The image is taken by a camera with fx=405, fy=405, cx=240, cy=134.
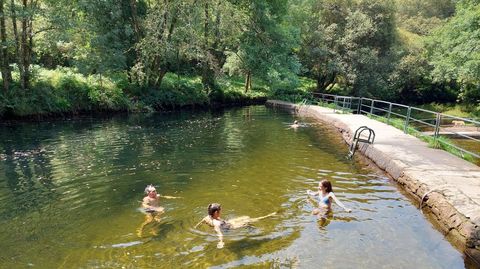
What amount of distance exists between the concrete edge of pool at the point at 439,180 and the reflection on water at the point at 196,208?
31cm

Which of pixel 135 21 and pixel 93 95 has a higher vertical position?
pixel 135 21

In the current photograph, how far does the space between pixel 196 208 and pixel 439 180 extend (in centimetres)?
550

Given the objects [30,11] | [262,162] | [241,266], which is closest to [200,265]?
[241,266]

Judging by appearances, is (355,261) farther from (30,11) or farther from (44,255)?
(30,11)

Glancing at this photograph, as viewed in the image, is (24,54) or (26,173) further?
(24,54)

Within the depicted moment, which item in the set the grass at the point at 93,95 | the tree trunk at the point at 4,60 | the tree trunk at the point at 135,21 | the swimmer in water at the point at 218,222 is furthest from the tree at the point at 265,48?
the swimmer in water at the point at 218,222

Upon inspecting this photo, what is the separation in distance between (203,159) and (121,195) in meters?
4.37

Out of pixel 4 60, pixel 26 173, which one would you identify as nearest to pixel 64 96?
pixel 4 60

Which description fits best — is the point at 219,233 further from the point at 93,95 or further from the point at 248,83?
the point at 248,83

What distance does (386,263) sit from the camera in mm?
6473

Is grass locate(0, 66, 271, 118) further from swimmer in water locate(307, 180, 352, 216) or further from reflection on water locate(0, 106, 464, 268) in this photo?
swimmer in water locate(307, 180, 352, 216)

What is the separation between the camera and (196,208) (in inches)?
355

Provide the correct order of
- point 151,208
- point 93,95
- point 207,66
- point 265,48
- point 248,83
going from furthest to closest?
point 248,83, point 265,48, point 207,66, point 93,95, point 151,208

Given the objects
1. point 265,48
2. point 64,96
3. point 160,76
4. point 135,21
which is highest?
point 135,21
